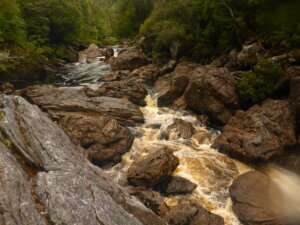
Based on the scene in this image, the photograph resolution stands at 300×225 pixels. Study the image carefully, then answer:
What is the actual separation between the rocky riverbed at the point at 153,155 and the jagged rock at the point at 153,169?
2.2 inches

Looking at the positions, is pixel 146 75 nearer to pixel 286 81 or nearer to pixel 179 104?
pixel 179 104

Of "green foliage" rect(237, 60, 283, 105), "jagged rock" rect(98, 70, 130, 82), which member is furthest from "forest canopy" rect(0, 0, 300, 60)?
"jagged rock" rect(98, 70, 130, 82)

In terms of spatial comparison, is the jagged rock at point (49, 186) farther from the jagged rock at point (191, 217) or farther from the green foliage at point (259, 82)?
the green foliage at point (259, 82)

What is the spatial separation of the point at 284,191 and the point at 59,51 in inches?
1774

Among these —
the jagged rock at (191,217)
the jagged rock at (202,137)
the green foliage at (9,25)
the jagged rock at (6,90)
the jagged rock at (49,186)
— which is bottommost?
the jagged rock at (191,217)

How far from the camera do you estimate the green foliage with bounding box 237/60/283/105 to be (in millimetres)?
17609

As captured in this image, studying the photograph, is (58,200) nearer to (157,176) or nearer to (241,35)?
(157,176)

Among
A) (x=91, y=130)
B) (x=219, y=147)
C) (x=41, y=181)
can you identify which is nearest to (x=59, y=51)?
(x=91, y=130)

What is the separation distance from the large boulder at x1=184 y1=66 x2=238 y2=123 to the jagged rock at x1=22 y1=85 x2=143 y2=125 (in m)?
5.09

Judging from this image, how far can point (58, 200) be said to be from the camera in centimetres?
670

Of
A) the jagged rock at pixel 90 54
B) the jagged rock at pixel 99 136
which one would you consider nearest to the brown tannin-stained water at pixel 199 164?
the jagged rock at pixel 99 136

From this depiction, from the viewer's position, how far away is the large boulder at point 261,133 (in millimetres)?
14078

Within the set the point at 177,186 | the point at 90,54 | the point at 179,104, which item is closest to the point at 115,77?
the point at 179,104

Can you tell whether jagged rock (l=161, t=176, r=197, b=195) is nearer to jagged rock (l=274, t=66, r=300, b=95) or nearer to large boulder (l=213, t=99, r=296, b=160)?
large boulder (l=213, t=99, r=296, b=160)
